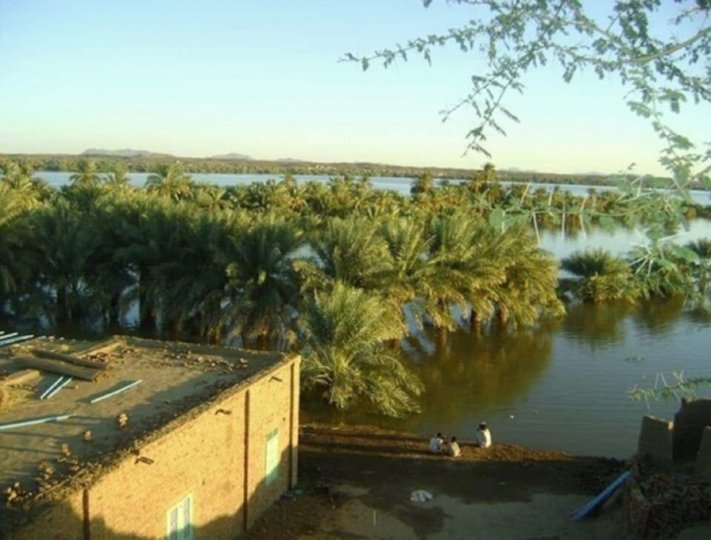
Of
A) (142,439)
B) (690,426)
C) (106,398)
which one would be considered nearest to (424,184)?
(690,426)

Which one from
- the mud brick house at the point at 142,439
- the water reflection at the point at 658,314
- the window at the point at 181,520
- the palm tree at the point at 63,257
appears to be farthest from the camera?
the water reflection at the point at 658,314

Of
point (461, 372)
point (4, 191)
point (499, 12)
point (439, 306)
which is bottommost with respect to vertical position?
point (461, 372)

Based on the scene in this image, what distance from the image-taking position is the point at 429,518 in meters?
12.4

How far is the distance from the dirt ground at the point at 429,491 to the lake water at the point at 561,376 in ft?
5.32

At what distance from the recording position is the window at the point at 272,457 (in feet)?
40.7

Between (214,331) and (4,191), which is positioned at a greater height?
(4,191)

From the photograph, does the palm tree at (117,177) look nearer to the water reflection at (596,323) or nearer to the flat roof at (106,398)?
the water reflection at (596,323)

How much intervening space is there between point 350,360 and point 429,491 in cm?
547

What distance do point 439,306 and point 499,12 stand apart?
21.9 metres

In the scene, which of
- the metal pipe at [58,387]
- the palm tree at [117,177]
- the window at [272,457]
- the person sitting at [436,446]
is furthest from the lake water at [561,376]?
the palm tree at [117,177]

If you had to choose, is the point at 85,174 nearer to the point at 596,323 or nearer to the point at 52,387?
the point at 596,323

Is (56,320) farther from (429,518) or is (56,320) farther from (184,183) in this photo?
(184,183)

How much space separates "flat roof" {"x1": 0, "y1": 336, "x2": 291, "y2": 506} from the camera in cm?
831

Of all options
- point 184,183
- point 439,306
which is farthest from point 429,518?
point 184,183
